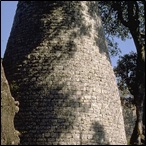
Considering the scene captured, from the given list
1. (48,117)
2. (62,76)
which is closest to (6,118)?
(48,117)

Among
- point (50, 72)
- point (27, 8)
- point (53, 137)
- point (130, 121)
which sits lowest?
point (130, 121)

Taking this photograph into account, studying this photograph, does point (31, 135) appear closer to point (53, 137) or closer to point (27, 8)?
point (53, 137)

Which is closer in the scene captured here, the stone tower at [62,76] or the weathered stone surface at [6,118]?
the weathered stone surface at [6,118]

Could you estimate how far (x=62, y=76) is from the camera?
12727mm

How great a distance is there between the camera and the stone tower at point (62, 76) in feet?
39.9

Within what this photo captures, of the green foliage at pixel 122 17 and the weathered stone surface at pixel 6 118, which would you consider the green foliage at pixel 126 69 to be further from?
the weathered stone surface at pixel 6 118

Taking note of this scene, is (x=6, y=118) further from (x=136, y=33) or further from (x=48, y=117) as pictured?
(x=136, y=33)

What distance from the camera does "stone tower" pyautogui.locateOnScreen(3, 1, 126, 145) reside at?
1215 centimetres

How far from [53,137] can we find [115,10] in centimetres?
808

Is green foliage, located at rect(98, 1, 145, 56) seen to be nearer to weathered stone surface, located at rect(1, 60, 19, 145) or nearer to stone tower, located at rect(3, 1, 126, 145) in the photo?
stone tower, located at rect(3, 1, 126, 145)

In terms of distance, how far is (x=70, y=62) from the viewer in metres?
13.0

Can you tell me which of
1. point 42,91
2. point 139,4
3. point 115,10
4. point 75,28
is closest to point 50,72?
point 42,91

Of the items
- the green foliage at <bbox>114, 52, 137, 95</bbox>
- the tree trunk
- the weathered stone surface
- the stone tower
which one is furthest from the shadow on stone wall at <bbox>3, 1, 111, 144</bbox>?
the green foliage at <bbox>114, 52, 137, 95</bbox>

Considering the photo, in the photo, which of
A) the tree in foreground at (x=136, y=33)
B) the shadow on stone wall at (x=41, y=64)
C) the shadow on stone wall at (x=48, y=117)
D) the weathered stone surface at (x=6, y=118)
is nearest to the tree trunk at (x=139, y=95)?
the tree in foreground at (x=136, y=33)
